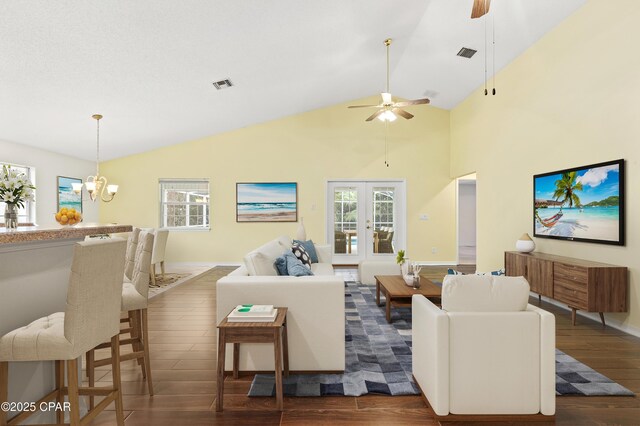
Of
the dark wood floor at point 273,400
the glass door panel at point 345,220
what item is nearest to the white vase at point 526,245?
the dark wood floor at point 273,400

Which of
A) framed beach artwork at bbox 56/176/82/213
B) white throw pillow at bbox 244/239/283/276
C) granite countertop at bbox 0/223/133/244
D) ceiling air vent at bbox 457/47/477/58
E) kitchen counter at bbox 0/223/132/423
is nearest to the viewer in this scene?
granite countertop at bbox 0/223/133/244

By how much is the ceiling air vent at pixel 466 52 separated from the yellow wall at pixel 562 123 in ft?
2.15

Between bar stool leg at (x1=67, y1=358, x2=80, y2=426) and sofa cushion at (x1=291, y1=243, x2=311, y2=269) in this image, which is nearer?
bar stool leg at (x1=67, y1=358, x2=80, y2=426)

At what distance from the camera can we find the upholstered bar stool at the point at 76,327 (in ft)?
4.85

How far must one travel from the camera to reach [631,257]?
11.4ft

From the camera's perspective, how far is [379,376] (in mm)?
2574

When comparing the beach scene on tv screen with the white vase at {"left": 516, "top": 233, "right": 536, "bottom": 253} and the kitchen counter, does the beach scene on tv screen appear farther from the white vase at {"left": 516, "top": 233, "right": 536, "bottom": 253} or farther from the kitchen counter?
the kitchen counter

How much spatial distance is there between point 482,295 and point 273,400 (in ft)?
4.83

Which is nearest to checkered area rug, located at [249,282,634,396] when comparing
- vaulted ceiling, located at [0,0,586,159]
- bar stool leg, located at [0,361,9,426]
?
bar stool leg, located at [0,361,9,426]

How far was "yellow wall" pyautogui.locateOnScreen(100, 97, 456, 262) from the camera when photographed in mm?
7934

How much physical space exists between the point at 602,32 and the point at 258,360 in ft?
15.5

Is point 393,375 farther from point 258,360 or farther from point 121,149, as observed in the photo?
point 121,149

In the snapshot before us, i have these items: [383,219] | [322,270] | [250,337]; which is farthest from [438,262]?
[250,337]

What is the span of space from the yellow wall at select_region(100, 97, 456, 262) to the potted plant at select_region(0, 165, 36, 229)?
242 inches
